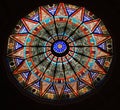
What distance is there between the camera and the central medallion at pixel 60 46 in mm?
14492

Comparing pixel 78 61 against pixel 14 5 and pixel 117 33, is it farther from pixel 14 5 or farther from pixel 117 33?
pixel 14 5

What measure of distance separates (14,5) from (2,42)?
1440mm

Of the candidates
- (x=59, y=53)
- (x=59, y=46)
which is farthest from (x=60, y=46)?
(x=59, y=53)

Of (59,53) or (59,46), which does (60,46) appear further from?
(59,53)

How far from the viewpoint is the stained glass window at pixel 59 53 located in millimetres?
14258

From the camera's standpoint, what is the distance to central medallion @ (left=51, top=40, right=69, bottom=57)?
1449 centimetres

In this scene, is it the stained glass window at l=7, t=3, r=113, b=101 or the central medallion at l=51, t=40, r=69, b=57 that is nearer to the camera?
the stained glass window at l=7, t=3, r=113, b=101

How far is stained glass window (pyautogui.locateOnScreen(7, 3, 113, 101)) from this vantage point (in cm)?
1426

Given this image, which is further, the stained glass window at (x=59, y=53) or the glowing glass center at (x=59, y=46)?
the glowing glass center at (x=59, y=46)

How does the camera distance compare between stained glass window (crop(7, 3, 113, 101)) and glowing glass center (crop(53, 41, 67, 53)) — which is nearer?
stained glass window (crop(7, 3, 113, 101))

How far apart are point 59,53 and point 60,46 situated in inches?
10.8

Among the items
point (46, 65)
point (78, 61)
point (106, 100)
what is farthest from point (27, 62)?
point (106, 100)

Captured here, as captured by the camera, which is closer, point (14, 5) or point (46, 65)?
point (14, 5)

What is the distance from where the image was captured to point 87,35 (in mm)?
14422
